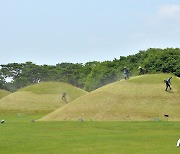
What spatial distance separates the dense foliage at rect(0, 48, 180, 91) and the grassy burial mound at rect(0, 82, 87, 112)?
93.6 ft

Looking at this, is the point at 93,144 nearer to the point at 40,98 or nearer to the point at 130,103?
the point at 130,103

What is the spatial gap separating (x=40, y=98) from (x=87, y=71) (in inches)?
3381

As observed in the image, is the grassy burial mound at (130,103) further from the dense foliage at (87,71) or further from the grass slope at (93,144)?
the dense foliage at (87,71)

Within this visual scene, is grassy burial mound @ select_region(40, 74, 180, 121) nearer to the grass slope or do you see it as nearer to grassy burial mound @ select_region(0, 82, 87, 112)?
the grass slope

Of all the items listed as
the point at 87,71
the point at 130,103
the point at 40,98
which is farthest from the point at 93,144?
the point at 87,71

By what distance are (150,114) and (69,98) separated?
50.1m

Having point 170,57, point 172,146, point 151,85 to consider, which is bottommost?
point 172,146

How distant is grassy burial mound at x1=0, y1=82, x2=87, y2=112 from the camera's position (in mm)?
96938

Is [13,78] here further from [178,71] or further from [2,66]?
[178,71]

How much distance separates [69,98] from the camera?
343ft

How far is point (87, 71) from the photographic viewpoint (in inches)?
7377

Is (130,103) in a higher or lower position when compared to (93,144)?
higher

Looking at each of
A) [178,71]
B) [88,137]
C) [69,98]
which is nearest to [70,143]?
[88,137]

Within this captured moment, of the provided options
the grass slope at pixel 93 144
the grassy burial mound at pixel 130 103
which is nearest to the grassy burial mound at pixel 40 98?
the grassy burial mound at pixel 130 103
